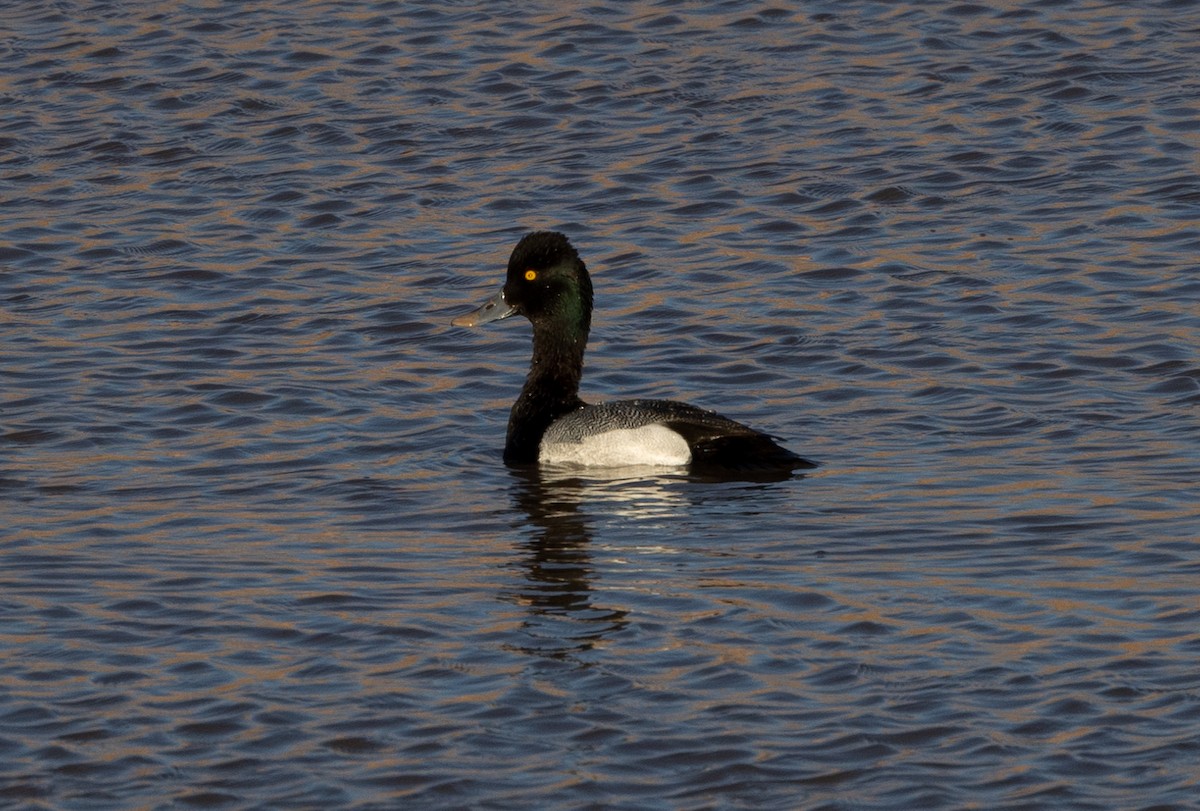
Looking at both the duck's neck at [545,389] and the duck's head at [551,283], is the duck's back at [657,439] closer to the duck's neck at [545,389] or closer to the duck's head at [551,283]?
the duck's neck at [545,389]

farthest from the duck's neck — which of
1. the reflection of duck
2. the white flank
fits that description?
the reflection of duck

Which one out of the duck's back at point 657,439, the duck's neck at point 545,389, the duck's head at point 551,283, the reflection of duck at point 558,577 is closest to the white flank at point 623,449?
the duck's back at point 657,439

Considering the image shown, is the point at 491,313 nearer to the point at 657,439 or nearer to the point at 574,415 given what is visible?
the point at 574,415

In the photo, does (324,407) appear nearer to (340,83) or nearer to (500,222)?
(500,222)

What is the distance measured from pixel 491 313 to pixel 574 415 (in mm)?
1204

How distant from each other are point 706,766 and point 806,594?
189 centimetres

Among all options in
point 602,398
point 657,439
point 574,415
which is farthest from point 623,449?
point 602,398

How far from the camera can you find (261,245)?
15.7m

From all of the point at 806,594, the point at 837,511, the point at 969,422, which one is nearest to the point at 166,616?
the point at 806,594

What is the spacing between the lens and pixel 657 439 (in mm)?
11242

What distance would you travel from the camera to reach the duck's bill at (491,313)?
12789 millimetres

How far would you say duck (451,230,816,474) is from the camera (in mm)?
10992

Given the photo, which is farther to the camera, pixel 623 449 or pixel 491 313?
pixel 491 313

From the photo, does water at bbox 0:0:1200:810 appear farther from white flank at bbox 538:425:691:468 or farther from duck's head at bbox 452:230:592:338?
duck's head at bbox 452:230:592:338
